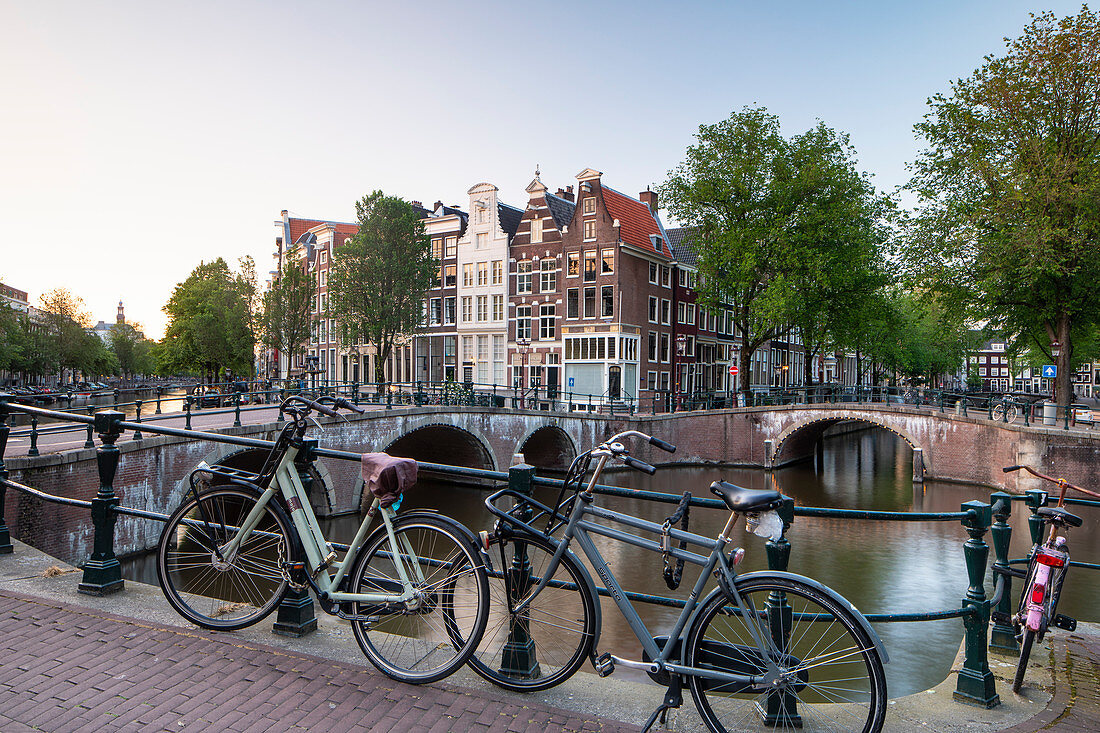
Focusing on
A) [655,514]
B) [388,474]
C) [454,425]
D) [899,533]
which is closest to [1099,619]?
[899,533]

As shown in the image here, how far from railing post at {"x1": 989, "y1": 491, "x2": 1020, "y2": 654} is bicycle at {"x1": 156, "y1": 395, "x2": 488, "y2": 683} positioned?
2635 millimetres

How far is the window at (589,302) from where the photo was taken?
36969mm

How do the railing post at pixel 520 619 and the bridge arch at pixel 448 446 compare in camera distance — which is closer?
the railing post at pixel 520 619

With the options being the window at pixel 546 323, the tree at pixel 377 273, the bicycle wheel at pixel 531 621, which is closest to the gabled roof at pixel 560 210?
the window at pixel 546 323

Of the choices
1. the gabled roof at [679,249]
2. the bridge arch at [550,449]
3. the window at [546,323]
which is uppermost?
the gabled roof at [679,249]

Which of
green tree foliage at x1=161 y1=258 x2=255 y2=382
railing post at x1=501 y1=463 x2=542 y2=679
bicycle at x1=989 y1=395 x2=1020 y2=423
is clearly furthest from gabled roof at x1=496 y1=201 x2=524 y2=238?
railing post at x1=501 y1=463 x2=542 y2=679

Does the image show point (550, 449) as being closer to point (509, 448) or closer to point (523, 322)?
point (509, 448)

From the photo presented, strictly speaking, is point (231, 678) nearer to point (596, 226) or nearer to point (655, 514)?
point (655, 514)

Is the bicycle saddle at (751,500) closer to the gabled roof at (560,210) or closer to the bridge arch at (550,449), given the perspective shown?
the bridge arch at (550,449)

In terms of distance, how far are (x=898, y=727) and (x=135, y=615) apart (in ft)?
14.0

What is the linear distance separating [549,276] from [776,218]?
13.0 meters

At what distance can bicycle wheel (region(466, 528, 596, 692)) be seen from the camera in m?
3.07

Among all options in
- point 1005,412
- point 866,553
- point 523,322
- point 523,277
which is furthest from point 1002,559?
point 523,277

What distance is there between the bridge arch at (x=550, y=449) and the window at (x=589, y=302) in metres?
9.07
